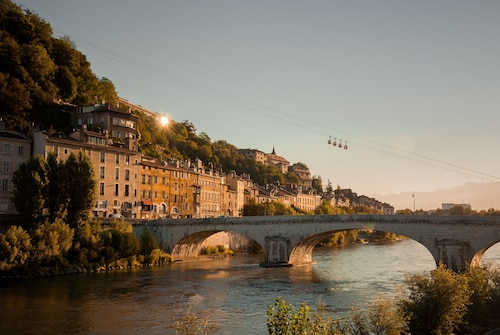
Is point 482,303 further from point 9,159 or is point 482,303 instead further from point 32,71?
point 32,71

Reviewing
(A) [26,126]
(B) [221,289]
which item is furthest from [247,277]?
(A) [26,126]

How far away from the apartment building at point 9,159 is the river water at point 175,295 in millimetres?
15218

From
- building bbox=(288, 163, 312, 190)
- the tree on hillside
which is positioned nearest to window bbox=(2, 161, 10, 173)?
the tree on hillside

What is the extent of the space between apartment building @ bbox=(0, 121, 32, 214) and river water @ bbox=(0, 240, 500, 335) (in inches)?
599

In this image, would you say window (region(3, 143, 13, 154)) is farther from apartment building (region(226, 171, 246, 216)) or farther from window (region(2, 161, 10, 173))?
apartment building (region(226, 171, 246, 216))

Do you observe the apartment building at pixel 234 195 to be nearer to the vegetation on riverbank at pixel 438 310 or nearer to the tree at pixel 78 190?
the tree at pixel 78 190

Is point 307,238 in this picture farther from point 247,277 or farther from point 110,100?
point 110,100

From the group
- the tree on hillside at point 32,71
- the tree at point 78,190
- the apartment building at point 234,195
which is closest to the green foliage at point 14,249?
the tree at point 78,190

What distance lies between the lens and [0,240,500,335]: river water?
26.1 metres

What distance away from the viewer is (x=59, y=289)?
36375 mm

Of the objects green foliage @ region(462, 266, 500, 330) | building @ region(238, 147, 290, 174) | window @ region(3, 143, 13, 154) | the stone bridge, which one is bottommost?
green foliage @ region(462, 266, 500, 330)

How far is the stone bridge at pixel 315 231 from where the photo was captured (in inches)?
1617

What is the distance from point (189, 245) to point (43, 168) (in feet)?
69.9

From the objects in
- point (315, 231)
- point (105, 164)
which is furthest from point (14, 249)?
point (315, 231)
